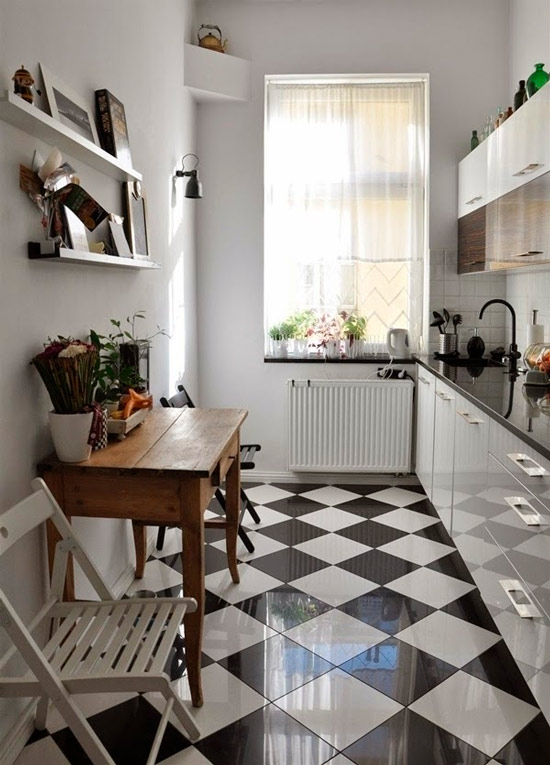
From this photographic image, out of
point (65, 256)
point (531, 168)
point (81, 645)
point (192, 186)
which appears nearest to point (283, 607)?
point (81, 645)

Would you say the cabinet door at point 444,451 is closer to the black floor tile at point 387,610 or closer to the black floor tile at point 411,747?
the black floor tile at point 387,610

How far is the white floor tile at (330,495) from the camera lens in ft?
14.4

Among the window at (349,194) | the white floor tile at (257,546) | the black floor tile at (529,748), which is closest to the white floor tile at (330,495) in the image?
the white floor tile at (257,546)

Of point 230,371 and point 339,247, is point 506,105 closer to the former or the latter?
point 339,247

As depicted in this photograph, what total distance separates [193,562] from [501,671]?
3.80 feet

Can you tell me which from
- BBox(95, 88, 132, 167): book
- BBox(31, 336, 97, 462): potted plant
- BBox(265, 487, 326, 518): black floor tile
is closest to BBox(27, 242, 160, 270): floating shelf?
BBox(31, 336, 97, 462): potted plant

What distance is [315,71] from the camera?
4.54 metres

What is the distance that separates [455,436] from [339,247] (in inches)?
70.2

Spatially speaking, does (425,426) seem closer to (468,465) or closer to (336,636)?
→ (468,465)

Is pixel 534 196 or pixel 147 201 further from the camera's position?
pixel 147 201

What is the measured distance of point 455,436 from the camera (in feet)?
10.9

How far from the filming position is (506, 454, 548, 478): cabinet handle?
200 centimetres

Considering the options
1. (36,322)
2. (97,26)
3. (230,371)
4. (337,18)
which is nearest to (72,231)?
(36,322)

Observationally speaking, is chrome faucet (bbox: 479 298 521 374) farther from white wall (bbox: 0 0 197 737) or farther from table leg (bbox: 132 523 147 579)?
table leg (bbox: 132 523 147 579)
